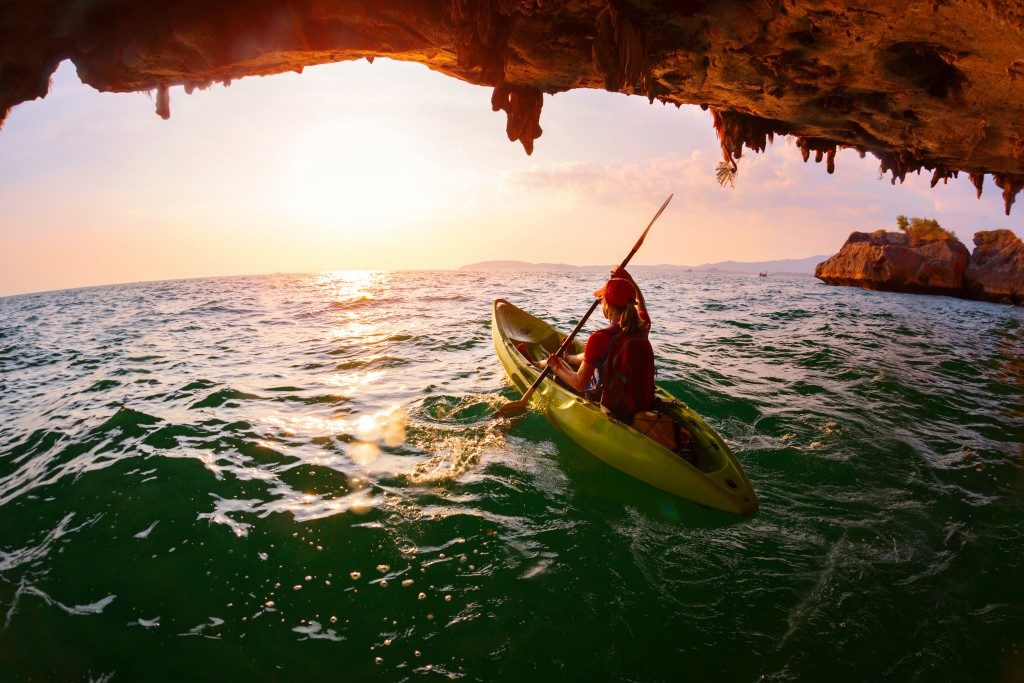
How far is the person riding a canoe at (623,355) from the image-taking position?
18.7ft

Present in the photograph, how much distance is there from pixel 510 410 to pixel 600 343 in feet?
7.45

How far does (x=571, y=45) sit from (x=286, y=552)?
9.70 metres

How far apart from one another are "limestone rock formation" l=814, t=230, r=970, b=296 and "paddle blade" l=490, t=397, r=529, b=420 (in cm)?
3923

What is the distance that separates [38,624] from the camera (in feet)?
12.3

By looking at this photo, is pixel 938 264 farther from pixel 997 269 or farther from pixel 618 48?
pixel 618 48

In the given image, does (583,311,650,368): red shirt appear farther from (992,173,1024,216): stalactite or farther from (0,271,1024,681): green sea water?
(992,173,1024,216): stalactite

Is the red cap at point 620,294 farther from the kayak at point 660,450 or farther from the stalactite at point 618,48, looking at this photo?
the stalactite at point 618,48

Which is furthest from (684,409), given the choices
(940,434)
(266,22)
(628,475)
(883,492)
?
(266,22)

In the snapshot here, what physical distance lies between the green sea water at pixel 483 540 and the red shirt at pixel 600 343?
1.40 meters

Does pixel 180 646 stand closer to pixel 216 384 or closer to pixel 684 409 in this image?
pixel 684 409

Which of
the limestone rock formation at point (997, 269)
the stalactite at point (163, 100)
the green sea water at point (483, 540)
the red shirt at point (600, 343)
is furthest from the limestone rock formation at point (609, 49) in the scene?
the limestone rock formation at point (997, 269)

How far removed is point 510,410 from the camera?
7.59 m

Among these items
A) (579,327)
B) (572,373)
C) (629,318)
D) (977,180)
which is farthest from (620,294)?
(977,180)

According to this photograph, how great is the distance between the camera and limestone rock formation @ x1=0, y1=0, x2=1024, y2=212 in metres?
7.52
